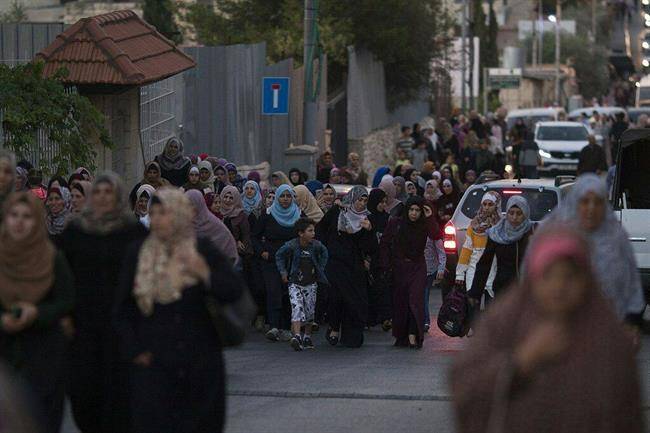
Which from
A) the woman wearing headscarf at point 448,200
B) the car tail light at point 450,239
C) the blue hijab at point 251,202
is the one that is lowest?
the car tail light at point 450,239

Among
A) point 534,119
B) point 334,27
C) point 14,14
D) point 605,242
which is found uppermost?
point 14,14

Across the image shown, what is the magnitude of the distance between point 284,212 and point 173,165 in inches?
163

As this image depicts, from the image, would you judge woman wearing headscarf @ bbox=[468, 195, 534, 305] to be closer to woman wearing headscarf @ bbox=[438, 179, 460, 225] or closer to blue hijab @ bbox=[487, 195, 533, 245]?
blue hijab @ bbox=[487, 195, 533, 245]

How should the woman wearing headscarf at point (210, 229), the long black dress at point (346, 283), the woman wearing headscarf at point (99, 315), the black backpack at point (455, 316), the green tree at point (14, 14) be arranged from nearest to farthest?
the woman wearing headscarf at point (99, 315), the woman wearing headscarf at point (210, 229), the black backpack at point (455, 316), the long black dress at point (346, 283), the green tree at point (14, 14)

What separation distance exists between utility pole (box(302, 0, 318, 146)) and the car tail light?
8.11 metres

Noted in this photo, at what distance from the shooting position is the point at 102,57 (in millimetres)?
18844

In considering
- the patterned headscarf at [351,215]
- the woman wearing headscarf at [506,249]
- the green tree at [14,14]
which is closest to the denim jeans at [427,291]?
the patterned headscarf at [351,215]

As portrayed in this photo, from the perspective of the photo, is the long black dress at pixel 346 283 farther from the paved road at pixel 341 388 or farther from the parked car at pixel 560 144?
the parked car at pixel 560 144

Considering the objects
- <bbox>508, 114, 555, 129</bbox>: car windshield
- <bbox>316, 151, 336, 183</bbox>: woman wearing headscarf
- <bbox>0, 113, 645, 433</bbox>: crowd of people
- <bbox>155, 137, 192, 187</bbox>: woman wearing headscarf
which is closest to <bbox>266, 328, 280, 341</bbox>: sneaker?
<bbox>0, 113, 645, 433</bbox>: crowd of people

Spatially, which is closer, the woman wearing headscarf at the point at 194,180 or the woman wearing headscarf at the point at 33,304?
the woman wearing headscarf at the point at 33,304

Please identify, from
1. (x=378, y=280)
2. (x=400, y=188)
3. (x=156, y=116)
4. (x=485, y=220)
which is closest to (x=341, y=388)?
(x=485, y=220)

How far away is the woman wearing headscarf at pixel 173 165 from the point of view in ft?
63.6

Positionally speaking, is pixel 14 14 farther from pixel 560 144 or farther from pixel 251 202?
pixel 251 202

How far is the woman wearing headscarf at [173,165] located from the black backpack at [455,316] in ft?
19.5
